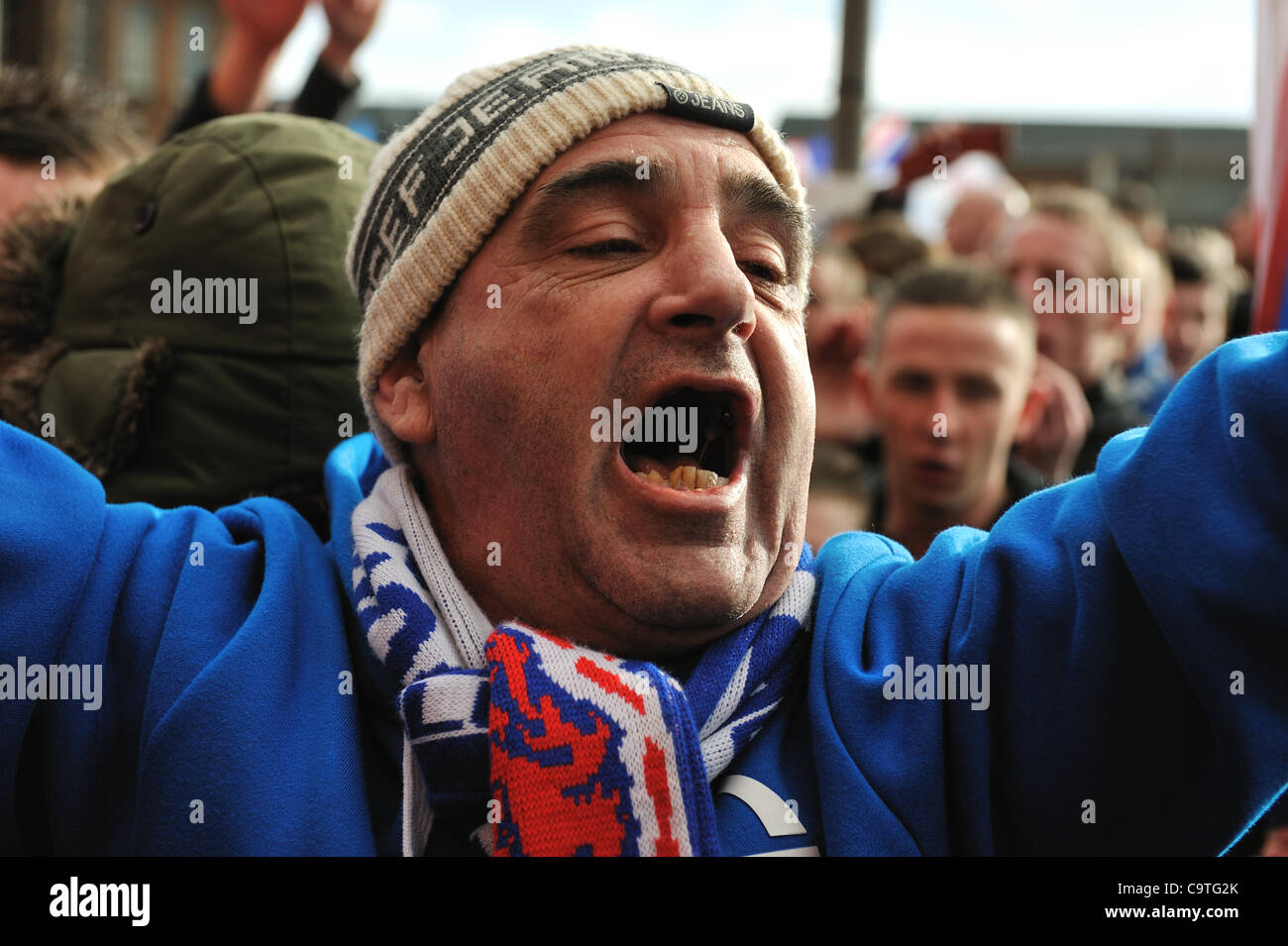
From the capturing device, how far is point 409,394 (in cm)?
196

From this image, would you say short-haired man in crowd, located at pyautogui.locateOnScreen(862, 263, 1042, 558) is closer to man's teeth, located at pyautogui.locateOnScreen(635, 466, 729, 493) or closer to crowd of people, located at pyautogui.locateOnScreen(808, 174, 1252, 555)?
crowd of people, located at pyautogui.locateOnScreen(808, 174, 1252, 555)

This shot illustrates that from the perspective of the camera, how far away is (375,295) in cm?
197

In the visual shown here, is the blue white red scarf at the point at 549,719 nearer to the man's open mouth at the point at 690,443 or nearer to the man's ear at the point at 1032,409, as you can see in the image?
the man's open mouth at the point at 690,443

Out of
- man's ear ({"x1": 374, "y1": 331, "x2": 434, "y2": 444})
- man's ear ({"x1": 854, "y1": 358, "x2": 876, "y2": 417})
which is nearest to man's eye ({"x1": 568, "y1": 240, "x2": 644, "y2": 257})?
man's ear ({"x1": 374, "y1": 331, "x2": 434, "y2": 444})

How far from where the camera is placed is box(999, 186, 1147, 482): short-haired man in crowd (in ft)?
12.4

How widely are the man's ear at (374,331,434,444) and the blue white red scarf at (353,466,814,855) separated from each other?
201mm

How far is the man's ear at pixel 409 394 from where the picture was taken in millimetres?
1930

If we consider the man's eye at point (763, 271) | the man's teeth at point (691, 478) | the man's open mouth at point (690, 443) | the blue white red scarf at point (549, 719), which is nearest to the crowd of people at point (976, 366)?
the man's eye at point (763, 271)

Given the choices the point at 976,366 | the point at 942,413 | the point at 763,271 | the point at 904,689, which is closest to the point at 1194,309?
the point at 976,366

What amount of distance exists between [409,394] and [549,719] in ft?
2.02

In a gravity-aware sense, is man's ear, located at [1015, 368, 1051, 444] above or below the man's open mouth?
above

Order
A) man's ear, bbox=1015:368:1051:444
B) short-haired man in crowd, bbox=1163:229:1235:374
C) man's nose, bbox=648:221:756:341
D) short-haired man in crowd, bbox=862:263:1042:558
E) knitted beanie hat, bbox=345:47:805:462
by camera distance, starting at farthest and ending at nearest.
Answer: short-haired man in crowd, bbox=1163:229:1235:374 → man's ear, bbox=1015:368:1051:444 → short-haired man in crowd, bbox=862:263:1042:558 → knitted beanie hat, bbox=345:47:805:462 → man's nose, bbox=648:221:756:341

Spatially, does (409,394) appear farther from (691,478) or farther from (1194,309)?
(1194,309)

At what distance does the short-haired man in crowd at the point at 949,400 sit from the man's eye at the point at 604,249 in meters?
1.33
